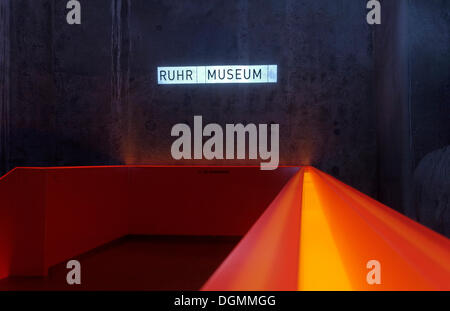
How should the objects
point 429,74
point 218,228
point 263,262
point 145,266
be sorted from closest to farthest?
point 263,262, point 429,74, point 145,266, point 218,228

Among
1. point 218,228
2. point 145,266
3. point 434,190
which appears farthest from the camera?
point 218,228

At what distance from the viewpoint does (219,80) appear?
4.42 metres

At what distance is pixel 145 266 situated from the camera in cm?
287

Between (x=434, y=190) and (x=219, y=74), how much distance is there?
2.86 metres

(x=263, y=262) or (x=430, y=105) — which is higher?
(x=430, y=105)

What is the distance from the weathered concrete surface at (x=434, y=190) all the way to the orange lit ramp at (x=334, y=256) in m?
1.71

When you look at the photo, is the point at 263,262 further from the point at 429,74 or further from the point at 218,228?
the point at 218,228

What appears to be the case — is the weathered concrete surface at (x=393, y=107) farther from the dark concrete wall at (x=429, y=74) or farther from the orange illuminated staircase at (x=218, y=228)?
the orange illuminated staircase at (x=218, y=228)

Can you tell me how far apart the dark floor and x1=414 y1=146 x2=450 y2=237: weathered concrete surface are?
160 cm

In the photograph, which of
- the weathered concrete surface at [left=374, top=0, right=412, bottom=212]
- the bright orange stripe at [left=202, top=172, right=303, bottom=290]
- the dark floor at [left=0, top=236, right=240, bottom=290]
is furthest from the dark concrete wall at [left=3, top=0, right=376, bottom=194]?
the bright orange stripe at [left=202, top=172, right=303, bottom=290]

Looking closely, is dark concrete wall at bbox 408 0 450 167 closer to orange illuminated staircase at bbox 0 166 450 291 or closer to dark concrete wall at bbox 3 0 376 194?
orange illuminated staircase at bbox 0 166 450 291

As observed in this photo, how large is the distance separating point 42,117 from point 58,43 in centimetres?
100

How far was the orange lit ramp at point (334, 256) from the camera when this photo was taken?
41 centimetres

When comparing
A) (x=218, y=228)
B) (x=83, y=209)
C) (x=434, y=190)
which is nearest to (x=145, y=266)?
(x=83, y=209)
